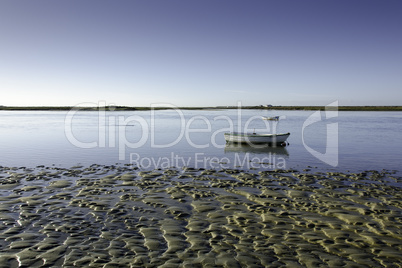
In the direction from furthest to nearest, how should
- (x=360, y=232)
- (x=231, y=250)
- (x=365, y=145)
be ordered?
(x=365, y=145)
(x=360, y=232)
(x=231, y=250)

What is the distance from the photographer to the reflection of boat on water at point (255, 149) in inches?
1022

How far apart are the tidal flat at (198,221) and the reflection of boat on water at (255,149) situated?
400 inches

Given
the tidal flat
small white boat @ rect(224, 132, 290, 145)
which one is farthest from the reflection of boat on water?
the tidal flat

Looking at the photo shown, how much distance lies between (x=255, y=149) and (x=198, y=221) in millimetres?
19180

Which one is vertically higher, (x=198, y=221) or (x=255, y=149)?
(x=255, y=149)

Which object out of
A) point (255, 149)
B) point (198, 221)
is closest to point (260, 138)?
point (255, 149)

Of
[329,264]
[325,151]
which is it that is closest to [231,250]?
[329,264]

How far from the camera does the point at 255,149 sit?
27.8m

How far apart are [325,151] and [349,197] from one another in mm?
14079

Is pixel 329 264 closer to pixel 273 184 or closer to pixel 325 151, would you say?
pixel 273 184

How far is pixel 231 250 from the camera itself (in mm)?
7398

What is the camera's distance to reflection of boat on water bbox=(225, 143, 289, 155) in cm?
2595

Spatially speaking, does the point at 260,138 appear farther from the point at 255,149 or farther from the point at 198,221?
the point at 198,221

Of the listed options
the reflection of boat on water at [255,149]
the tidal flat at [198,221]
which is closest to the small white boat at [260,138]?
the reflection of boat on water at [255,149]
